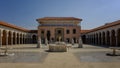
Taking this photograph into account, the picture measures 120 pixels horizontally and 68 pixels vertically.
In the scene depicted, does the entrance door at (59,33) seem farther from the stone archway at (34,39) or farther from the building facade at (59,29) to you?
the stone archway at (34,39)

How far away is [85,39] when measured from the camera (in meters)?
60.8

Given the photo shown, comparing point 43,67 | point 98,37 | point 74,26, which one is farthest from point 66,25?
point 43,67

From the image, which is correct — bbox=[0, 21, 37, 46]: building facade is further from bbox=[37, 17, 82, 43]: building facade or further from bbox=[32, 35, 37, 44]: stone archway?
bbox=[37, 17, 82, 43]: building facade

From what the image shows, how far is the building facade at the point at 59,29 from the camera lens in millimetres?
51656

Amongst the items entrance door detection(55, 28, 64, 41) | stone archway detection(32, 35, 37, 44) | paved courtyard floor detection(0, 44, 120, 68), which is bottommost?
paved courtyard floor detection(0, 44, 120, 68)

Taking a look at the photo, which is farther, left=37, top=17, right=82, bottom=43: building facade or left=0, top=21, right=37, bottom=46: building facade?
left=37, top=17, right=82, bottom=43: building facade

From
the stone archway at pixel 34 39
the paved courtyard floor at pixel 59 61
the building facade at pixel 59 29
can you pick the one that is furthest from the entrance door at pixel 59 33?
the paved courtyard floor at pixel 59 61

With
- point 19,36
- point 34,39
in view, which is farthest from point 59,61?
point 34,39

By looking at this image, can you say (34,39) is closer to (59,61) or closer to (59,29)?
(59,29)

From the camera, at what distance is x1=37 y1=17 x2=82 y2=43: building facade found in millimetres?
51656

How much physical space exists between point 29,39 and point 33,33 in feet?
7.92

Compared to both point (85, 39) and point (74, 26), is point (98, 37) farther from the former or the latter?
point (85, 39)

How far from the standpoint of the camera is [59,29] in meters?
52.4

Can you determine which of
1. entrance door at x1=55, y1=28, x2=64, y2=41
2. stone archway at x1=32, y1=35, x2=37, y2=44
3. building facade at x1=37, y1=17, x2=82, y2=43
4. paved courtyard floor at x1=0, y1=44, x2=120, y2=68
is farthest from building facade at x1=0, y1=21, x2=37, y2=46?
paved courtyard floor at x1=0, y1=44, x2=120, y2=68
